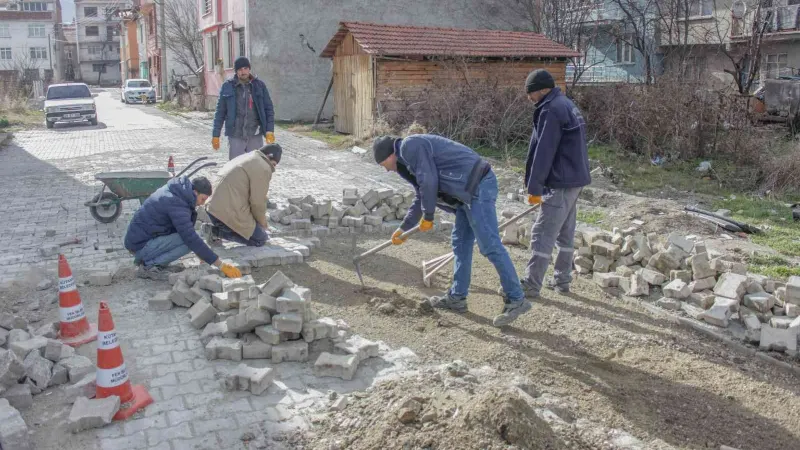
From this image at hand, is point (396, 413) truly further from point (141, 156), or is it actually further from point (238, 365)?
point (141, 156)

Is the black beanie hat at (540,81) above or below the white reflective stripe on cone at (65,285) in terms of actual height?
above

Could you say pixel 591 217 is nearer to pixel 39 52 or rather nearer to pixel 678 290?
pixel 678 290

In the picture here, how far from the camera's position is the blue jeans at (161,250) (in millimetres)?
6188

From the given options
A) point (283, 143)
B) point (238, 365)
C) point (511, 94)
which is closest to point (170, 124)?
point (283, 143)

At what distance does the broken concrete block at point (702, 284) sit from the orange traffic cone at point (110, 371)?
181 inches

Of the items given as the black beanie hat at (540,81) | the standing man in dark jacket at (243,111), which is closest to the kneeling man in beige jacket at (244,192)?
the standing man in dark jacket at (243,111)

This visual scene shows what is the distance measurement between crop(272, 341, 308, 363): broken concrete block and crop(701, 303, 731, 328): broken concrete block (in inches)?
130

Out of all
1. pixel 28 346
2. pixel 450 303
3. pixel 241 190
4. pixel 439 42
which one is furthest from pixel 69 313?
pixel 439 42

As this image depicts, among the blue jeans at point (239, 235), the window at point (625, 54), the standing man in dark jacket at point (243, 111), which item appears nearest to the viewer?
the blue jeans at point (239, 235)

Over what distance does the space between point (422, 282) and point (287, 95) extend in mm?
18878

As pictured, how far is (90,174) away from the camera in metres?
12.6

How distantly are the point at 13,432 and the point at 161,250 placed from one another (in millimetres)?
2999

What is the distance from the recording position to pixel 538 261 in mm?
5789

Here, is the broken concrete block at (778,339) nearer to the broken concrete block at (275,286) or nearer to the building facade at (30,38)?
the broken concrete block at (275,286)
